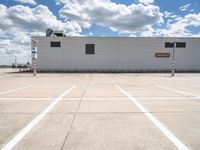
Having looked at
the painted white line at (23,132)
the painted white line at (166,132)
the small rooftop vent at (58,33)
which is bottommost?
the painted white line at (23,132)

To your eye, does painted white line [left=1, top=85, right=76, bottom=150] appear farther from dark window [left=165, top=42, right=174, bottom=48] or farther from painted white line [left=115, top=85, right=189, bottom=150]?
dark window [left=165, top=42, right=174, bottom=48]

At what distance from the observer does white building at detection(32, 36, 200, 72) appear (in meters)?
42.8

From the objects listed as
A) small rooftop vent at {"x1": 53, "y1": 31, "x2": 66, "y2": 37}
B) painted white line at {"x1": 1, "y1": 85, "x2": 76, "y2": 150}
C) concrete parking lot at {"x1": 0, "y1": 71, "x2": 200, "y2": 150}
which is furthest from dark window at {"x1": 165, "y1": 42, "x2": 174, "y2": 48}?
painted white line at {"x1": 1, "y1": 85, "x2": 76, "y2": 150}

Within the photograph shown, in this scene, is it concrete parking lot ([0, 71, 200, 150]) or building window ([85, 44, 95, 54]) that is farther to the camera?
building window ([85, 44, 95, 54])

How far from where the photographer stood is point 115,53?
143 feet

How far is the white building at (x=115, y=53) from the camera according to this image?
42.8 metres

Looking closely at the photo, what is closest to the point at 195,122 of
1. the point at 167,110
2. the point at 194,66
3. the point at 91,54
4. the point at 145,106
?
the point at 167,110

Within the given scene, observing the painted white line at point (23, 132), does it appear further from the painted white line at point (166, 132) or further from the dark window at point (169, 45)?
the dark window at point (169, 45)

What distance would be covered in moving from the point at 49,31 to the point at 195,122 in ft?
147

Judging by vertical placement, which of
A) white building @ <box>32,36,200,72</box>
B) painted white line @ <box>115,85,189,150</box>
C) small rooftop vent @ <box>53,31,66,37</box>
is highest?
small rooftop vent @ <box>53,31,66,37</box>

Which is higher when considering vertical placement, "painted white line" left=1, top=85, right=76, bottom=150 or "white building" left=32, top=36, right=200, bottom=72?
"white building" left=32, top=36, right=200, bottom=72

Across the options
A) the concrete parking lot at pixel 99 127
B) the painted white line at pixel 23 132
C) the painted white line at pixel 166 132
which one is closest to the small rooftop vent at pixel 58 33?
the concrete parking lot at pixel 99 127

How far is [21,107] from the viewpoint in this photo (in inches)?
319

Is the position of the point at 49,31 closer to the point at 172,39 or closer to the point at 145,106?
the point at 172,39
